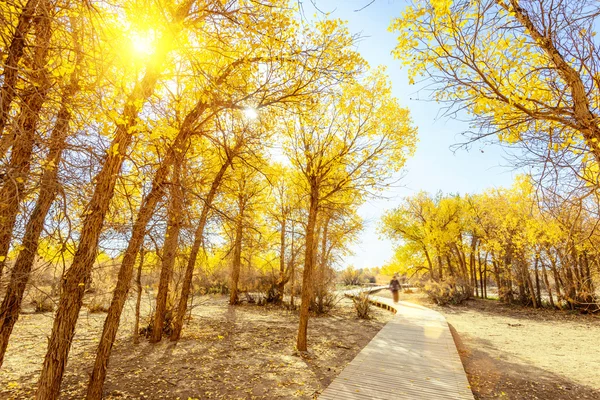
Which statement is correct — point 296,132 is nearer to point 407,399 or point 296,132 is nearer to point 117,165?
point 117,165

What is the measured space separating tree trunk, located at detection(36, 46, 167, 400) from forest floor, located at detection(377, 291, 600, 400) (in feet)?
20.1

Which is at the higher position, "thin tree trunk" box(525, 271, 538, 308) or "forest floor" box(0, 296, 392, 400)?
"thin tree trunk" box(525, 271, 538, 308)

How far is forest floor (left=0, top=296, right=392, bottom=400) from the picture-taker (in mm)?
5102

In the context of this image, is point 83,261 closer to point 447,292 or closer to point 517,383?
point 517,383

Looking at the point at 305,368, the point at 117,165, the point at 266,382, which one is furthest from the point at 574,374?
the point at 117,165

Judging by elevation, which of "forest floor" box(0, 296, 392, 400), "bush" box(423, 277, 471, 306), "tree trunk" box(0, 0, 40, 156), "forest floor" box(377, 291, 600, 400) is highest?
"tree trunk" box(0, 0, 40, 156)

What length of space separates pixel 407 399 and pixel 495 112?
4047mm

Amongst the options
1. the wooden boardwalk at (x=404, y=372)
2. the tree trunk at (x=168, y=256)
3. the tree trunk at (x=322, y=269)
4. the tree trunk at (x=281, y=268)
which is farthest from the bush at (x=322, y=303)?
the tree trunk at (x=168, y=256)

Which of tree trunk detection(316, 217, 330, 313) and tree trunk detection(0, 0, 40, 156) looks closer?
tree trunk detection(0, 0, 40, 156)

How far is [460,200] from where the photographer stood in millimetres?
24875

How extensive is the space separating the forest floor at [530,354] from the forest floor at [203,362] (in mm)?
2835

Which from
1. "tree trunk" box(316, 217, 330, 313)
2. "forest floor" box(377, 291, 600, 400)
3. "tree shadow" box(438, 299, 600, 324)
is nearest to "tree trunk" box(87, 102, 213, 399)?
"forest floor" box(377, 291, 600, 400)

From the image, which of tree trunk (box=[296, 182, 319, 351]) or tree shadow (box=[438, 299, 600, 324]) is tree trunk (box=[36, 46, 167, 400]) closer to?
tree trunk (box=[296, 182, 319, 351])

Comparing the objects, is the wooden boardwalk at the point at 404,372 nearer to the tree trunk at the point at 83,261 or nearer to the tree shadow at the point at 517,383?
the tree shadow at the point at 517,383
